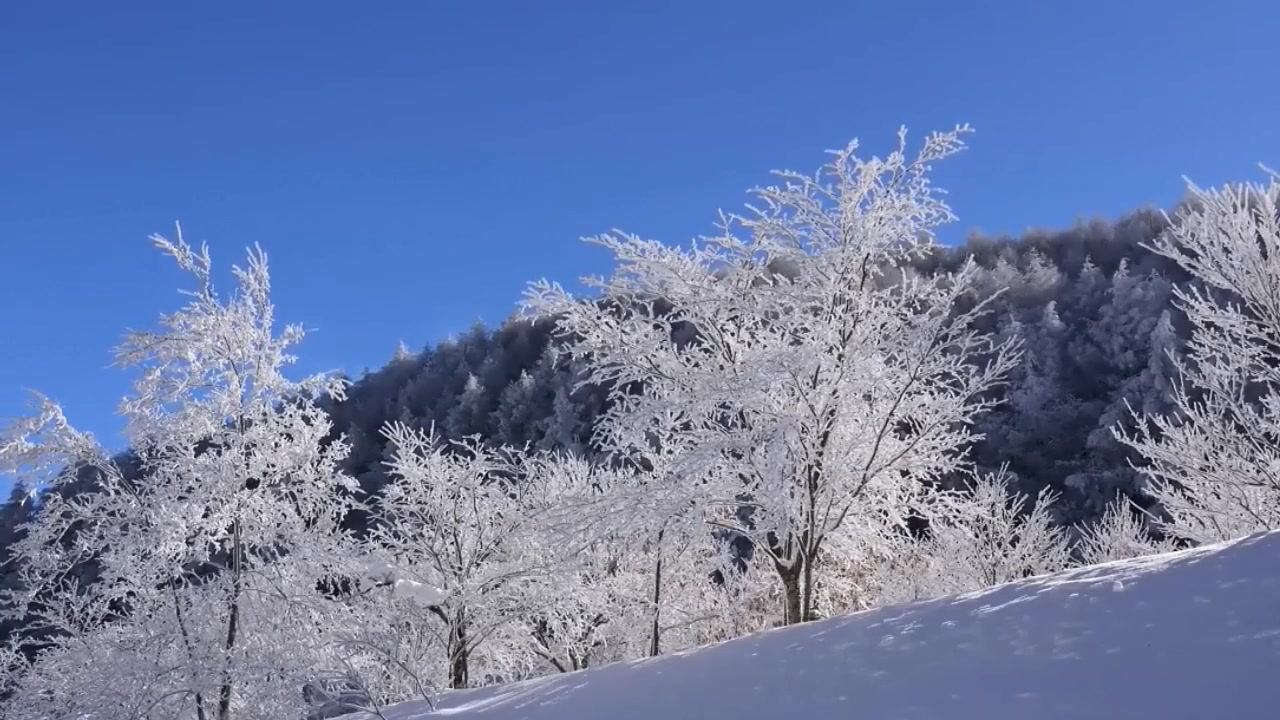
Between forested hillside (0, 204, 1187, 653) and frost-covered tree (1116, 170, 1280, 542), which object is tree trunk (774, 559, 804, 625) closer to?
frost-covered tree (1116, 170, 1280, 542)

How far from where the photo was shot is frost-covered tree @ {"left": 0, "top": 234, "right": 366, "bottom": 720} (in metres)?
9.68

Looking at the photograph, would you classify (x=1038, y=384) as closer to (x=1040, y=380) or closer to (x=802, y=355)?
(x=1040, y=380)

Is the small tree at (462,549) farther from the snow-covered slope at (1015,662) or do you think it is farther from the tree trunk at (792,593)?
the snow-covered slope at (1015,662)

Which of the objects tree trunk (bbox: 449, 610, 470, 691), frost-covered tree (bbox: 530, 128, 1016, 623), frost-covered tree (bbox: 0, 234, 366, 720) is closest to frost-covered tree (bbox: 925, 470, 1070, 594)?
tree trunk (bbox: 449, 610, 470, 691)

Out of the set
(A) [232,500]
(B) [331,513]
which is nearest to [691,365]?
(B) [331,513]

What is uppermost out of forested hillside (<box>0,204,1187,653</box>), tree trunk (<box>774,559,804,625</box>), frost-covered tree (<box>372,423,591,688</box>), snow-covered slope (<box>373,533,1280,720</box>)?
forested hillside (<box>0,204,1187,653</box>)

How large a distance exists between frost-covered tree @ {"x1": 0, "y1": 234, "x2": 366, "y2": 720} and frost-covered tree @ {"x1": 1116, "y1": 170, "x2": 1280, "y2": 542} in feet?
34.0

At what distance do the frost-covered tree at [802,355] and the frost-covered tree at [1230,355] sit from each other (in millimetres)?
2794

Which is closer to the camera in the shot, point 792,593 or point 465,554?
point 792,593

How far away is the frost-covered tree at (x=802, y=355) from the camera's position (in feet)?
31.6

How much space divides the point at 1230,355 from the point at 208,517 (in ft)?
43.3

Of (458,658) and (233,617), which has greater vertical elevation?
(233,617)

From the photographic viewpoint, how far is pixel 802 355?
368 inches

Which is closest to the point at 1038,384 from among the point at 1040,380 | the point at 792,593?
the point at 1040,380
